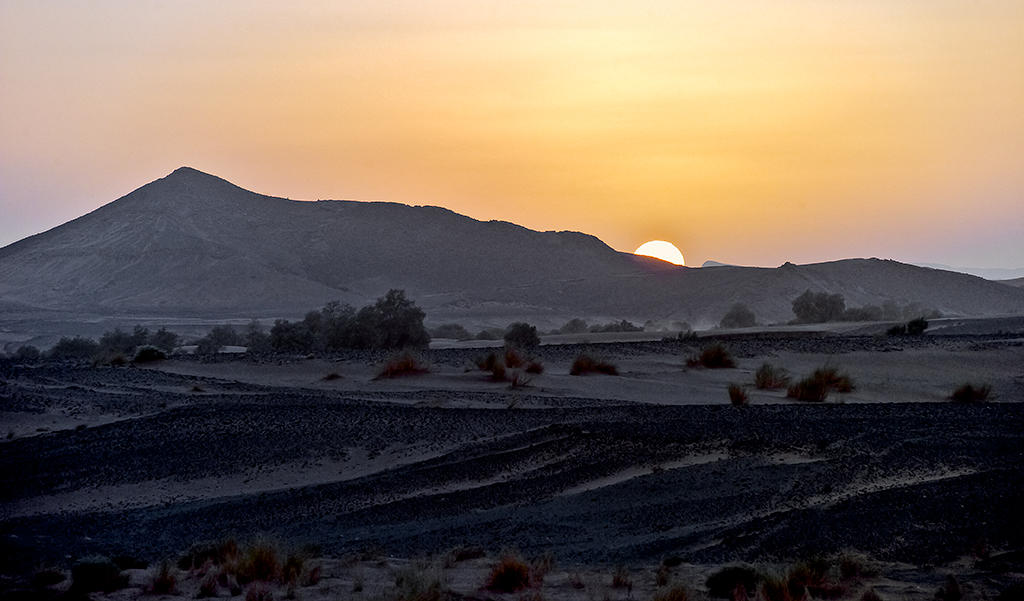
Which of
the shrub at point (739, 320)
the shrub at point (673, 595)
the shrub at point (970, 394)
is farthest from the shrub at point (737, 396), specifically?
the shrub at point (739, 320)

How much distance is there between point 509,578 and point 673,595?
1756mm

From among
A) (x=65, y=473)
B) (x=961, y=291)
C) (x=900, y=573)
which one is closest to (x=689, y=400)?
(x=65, y=473)

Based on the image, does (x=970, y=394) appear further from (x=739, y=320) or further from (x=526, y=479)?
(x=739, y=320)

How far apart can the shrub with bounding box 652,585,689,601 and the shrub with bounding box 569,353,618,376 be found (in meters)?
19.3

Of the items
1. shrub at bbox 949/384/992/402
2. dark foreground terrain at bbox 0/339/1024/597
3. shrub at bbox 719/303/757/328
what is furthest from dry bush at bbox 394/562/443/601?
shrub at bbox 719/303/757/328

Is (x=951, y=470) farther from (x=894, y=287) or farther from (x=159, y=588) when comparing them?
(x=894, y=287)

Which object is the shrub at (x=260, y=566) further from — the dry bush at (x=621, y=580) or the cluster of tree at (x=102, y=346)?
the cluster of tree at (x=102, y=346)

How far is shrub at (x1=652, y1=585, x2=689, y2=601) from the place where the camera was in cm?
946

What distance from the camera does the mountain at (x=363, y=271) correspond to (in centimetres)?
10206

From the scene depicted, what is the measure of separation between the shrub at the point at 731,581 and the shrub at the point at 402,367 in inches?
751

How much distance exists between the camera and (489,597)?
1040cm

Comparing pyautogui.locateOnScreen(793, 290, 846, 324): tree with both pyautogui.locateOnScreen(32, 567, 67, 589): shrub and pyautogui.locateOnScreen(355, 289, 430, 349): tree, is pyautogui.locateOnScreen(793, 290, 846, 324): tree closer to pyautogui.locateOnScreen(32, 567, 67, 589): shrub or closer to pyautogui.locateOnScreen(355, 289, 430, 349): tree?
pyautogui.locateOnScreen(355, 289, 430, 349): tree

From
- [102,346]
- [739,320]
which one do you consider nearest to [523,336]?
[102,346]

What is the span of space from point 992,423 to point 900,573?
7.58m
